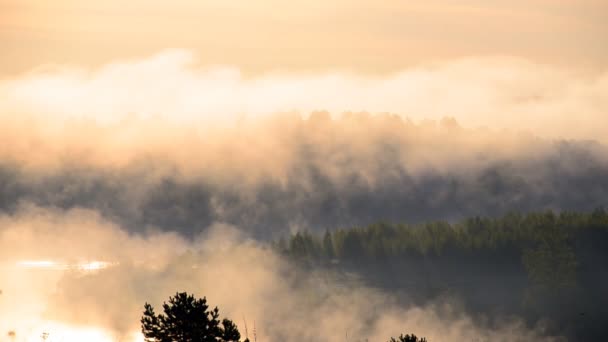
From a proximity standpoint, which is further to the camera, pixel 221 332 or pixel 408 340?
pixel 408 340

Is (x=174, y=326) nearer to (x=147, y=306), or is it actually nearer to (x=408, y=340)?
(x=147, y=306)

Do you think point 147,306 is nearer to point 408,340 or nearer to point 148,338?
point 148,338

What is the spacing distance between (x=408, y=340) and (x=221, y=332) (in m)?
26.1

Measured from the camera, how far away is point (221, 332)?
115875mm

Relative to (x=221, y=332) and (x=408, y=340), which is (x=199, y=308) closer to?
(x=221, y=332)

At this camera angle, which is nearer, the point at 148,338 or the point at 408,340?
the point at 148,338

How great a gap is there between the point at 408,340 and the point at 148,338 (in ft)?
96.7

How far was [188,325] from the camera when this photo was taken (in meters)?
117

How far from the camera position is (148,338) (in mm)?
119062

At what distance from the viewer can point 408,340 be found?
13438 cm

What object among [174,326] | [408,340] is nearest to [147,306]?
[174,326]

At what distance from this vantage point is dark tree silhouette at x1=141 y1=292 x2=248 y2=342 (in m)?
116

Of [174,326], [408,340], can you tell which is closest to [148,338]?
[174,326]

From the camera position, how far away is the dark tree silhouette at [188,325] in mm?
115812
